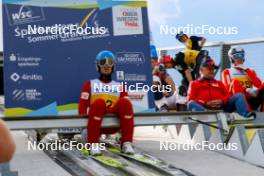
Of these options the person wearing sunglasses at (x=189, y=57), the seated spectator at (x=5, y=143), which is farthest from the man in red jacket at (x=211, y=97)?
the seated spectator at (x=5, y=143)

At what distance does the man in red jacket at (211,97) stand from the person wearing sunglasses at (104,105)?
116 centimetres

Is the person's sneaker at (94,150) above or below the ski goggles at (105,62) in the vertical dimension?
below

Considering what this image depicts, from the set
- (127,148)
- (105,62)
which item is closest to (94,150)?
(127,148)

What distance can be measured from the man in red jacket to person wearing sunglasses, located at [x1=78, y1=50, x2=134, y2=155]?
1.16m

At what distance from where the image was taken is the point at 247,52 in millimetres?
8141

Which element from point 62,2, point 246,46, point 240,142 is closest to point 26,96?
point 62,2

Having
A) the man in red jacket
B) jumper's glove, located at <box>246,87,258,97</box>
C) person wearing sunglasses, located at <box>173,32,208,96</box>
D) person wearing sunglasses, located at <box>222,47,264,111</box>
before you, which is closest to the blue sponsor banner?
the man in red jacket

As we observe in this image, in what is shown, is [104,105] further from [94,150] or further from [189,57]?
[189,57]

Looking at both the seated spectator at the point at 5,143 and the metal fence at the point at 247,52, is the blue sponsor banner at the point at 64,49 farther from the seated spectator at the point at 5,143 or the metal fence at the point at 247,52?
the seated spectator at the point at 5,143

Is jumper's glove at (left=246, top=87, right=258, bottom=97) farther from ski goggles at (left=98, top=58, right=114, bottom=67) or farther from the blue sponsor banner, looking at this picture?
ski goggles at (left=98, top=58, right=114, bottom=67)

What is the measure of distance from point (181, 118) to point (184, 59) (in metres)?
2.62

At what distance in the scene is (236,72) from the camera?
7059 mm

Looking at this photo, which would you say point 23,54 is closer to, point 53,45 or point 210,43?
point 53,45

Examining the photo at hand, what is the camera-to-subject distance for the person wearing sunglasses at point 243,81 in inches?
271
